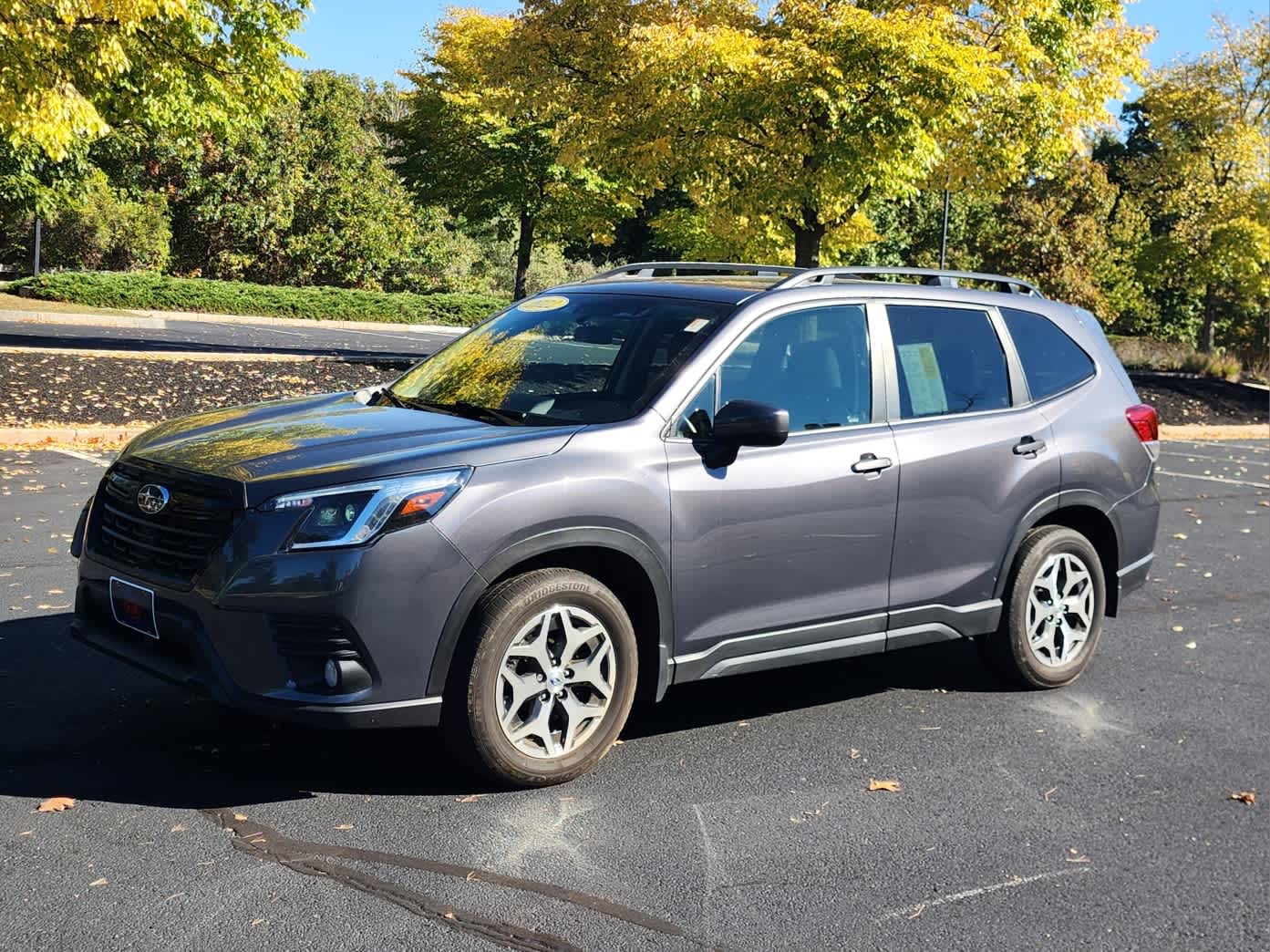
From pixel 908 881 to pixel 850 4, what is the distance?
59.1 feet

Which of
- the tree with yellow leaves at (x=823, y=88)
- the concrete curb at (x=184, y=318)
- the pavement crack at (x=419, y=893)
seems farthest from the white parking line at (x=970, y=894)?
the concrete curb at (x=184, y=318)

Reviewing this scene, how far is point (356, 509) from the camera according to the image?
4410mm

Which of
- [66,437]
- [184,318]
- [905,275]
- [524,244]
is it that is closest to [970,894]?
[905,275]

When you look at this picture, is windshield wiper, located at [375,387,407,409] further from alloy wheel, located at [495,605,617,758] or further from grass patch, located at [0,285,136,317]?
grass patch, located at [0,285,136,317]

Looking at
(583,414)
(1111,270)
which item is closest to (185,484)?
(583,414)

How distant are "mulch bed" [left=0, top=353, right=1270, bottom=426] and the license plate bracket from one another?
31.7 ft

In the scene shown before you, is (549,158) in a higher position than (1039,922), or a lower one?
higher

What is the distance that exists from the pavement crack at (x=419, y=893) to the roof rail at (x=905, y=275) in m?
2.65

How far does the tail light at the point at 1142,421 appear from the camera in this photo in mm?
6688

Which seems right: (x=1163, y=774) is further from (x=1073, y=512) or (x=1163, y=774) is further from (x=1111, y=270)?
(x=1111, y=270)

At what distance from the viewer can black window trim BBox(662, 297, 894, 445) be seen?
5.25 meters

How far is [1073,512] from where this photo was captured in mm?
6469

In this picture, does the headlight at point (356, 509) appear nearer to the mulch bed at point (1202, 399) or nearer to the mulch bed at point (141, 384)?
the mulch bed at point (141, 384)

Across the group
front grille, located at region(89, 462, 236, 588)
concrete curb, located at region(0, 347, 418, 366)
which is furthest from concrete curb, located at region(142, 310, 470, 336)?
front grille, located at region(89, 462, 236, 588)
